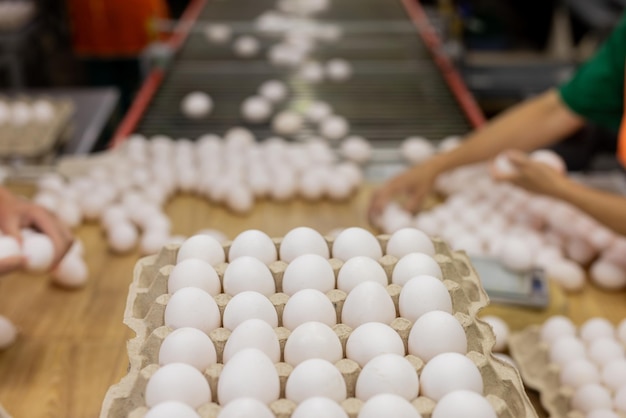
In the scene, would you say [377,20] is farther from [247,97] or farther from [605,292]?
[605,292]

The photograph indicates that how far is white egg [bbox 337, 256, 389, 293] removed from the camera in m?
1.08

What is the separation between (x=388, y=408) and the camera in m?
0.83

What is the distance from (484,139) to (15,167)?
5.10ft

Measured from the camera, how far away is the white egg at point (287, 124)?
2.74 m

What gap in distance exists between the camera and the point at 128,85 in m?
5.11

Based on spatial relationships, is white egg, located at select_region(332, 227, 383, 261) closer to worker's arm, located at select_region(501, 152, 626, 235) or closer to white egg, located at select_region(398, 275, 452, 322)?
white egg, located at select_region(398, 275, 452, 322)

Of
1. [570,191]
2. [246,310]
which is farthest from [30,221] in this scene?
[570,191]

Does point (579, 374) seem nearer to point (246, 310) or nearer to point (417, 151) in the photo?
point (246, 310)

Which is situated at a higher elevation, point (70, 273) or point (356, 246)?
point (356, 246)

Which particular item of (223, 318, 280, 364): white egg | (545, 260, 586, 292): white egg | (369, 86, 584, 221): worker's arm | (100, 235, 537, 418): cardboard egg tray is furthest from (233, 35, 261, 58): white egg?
(223, 318, 280, 364): white egg

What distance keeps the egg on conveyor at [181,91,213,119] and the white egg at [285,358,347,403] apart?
207cm

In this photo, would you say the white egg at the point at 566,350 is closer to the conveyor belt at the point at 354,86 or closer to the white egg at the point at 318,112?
the conveyor belt at the point at 354,86

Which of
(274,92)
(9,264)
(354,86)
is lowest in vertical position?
(354,86)

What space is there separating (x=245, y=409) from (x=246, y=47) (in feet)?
9.44
